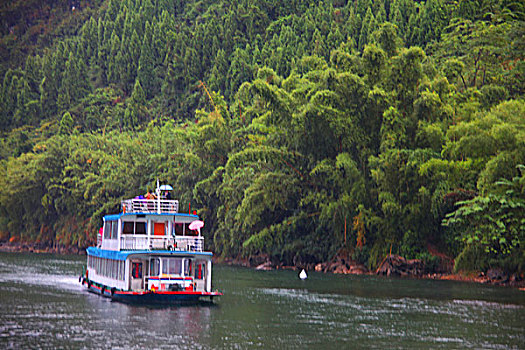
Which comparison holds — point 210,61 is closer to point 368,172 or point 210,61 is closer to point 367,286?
point 368,172

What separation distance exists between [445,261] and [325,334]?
27199mm

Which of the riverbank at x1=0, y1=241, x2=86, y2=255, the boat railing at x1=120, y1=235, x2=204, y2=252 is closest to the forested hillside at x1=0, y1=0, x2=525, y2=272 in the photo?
the riverbank at x1=0, y1=241, x2=86, y2=255

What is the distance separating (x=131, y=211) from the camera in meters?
40.5

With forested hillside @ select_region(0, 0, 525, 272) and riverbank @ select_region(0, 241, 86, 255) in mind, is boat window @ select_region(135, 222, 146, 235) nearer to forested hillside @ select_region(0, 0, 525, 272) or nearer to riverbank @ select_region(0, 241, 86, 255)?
forested hillside @ select_region(0, 0, 525, 272)

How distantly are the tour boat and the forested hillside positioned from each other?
17427 mm

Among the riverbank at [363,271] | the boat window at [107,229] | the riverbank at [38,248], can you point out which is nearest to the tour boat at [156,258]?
the boat window at [107,229]

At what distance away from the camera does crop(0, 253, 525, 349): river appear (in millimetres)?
27609

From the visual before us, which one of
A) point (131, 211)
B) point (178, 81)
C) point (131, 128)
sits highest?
point (178, 81)

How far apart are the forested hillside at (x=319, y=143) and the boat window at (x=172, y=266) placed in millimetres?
18510

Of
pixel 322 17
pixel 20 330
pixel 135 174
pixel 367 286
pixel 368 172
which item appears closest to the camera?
pixel 20 330

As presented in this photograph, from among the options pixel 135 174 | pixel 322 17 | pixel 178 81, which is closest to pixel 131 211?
pixel 135 174

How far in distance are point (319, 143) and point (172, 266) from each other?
1031 inches

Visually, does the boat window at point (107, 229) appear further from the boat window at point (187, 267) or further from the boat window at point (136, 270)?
the boat window at point (187, 267)

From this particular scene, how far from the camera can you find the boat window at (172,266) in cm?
3659
